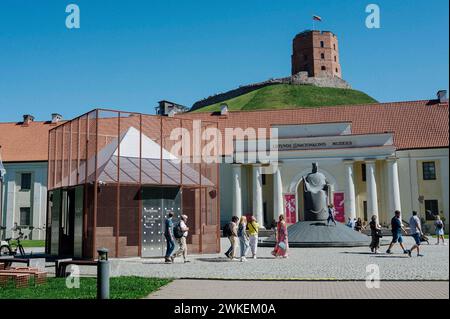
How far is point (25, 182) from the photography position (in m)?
47.9

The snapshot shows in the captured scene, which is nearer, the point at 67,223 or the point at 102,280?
the point at 102,280

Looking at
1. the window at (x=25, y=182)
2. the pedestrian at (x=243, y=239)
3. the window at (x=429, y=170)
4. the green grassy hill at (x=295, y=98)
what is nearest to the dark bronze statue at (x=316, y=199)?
the pedestrian at (x=243, y=239)

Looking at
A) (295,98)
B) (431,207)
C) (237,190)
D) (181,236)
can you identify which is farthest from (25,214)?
(295,98)

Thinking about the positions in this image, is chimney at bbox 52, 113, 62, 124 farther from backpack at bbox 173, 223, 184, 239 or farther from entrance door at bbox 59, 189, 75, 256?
backpack at bbox 173, 223, 184, 239

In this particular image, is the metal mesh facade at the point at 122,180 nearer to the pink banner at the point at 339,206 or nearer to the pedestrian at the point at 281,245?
the pedestrian at the point at 281,245

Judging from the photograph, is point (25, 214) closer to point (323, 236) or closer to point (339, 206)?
point (339, 206)

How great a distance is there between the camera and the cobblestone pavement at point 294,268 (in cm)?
1274

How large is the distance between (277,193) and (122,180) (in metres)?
26.8

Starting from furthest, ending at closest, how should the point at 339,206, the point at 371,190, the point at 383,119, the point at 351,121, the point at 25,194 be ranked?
1. the point at 383,119
2. the point at 25,194
3. the point at 351,121
4. the point at 339,206
5. the point at 371,190

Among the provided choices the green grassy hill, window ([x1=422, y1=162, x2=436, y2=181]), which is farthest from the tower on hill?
window ([x1=422, y1=162, x2=436, y2=181])

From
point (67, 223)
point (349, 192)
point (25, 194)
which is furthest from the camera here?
point (25, 194)

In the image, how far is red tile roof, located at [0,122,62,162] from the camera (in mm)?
48375

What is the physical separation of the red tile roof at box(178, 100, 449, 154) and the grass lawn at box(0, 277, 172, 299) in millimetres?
35380

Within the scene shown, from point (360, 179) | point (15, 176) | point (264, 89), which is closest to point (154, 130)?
point (360, 179)
